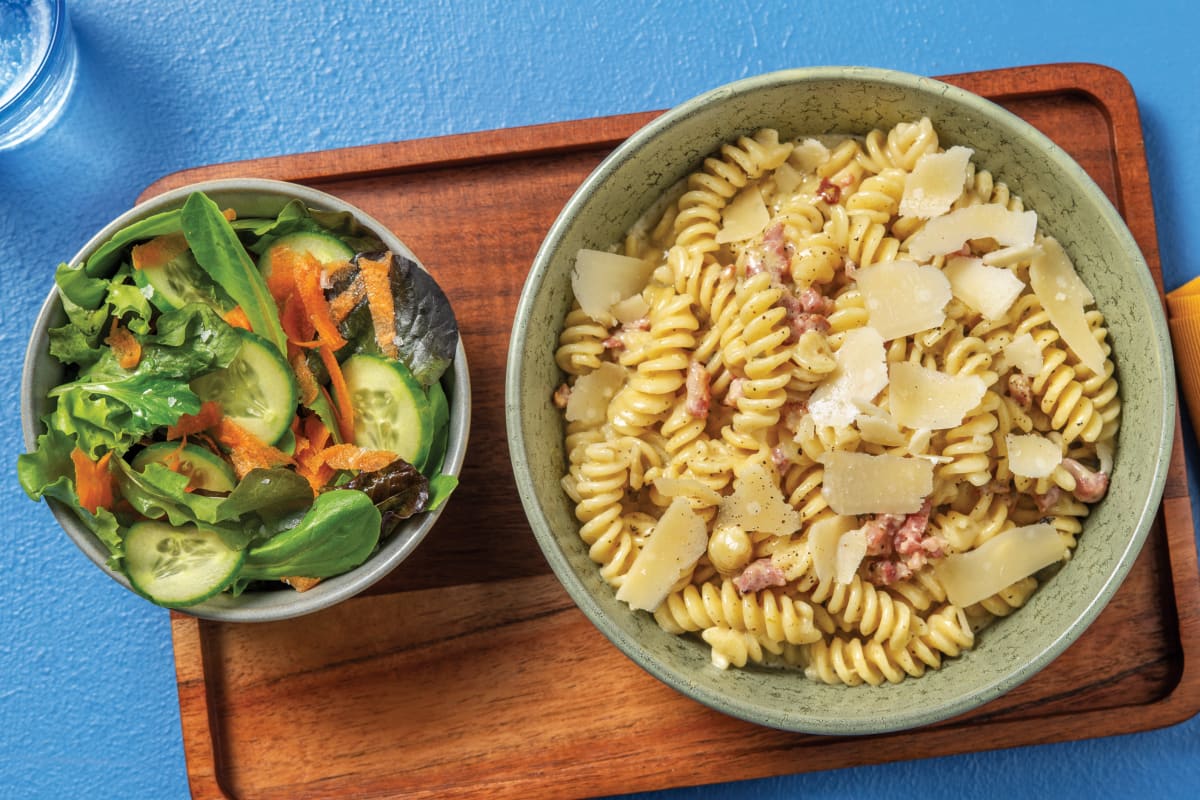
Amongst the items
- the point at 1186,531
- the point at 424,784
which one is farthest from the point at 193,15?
the point at 1186,531

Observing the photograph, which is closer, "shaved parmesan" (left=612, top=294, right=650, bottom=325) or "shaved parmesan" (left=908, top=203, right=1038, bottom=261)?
"shaved parmesan" (left=908, top=203, right=1038, bottom=261)

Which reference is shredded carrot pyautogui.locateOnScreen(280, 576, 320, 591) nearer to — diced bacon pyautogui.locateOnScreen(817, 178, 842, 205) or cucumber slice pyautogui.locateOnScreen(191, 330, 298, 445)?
cucumber slice pyautogui.locateOnScreen(191, 330, 298, 445)

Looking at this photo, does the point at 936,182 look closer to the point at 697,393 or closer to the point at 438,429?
the point at 697,393

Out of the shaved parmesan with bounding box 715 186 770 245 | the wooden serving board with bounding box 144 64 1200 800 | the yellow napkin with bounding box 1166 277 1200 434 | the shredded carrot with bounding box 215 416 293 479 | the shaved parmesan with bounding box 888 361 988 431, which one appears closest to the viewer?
the shaved parmesan with bounding box 888 361 988 431

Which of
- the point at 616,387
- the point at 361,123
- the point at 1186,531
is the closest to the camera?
the point at 616,387

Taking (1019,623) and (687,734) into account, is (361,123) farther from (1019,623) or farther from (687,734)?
(1019,623)

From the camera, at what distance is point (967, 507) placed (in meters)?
2.29

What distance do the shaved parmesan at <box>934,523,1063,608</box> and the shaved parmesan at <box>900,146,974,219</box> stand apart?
0.69 metres

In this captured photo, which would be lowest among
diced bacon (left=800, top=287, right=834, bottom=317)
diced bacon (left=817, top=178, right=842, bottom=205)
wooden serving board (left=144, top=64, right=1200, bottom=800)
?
wooden serving board (left=144, top=64, right=1200, bottom=800)

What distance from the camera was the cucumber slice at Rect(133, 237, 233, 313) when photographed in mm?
2307

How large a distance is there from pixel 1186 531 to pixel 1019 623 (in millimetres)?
594

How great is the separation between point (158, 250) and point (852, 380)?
1513mm

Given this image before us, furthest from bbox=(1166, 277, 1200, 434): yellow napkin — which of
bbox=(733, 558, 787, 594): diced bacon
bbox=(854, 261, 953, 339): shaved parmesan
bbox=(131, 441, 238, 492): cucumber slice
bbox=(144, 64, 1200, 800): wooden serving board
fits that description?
bbox=(131, 441, 238, 492): cucumber slice

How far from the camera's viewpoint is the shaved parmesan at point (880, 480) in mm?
2135
